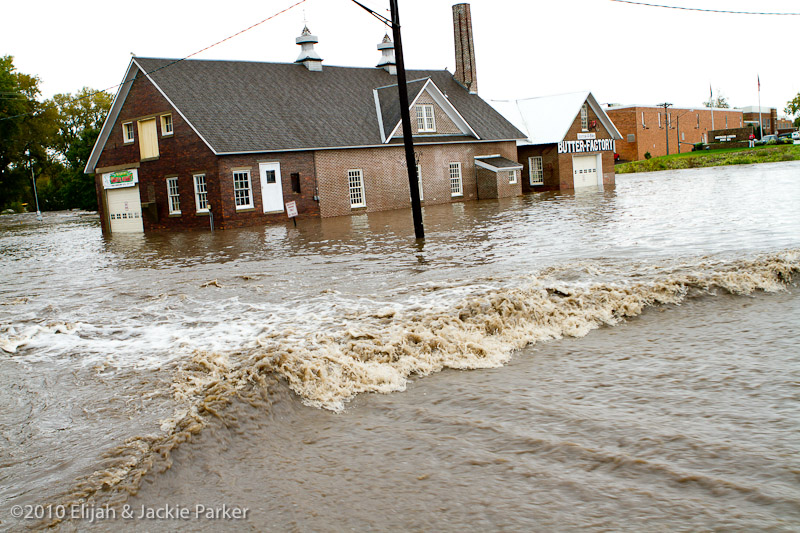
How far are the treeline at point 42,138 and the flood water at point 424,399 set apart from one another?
1531 inches

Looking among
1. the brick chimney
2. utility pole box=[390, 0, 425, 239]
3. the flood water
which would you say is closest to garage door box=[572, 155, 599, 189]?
the brick chimney

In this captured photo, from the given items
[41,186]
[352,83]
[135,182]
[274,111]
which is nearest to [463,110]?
[352,83]

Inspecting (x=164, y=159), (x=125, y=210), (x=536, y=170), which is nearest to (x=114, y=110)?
(x=164, y=159)

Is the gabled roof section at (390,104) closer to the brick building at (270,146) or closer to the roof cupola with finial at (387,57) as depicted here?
the brick building at (270,146)

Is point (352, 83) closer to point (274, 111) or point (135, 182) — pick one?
point (274, 111)

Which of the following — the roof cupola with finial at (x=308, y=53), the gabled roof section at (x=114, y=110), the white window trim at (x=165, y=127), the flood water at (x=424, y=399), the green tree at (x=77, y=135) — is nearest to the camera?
the flood water at (x=424, y=399)

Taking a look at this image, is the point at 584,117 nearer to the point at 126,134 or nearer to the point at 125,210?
the point at 126,134

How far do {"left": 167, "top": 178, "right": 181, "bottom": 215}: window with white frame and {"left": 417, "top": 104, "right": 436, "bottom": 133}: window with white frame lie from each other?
12446 millimetres

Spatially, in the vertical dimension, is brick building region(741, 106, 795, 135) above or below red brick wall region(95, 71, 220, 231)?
above

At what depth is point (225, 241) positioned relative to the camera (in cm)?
2283

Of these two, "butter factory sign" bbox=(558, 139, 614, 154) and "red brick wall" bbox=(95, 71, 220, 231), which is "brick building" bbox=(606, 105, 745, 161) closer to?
"butter factory sign" bbox=(558, 139, 614, 154)

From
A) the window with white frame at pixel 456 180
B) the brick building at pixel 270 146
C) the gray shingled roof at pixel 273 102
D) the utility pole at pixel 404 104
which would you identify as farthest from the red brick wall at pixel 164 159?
the window with white frame at pixel 456 180

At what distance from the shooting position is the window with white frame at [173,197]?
31.0 meters

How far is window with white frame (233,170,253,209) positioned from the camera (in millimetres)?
29203
